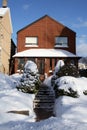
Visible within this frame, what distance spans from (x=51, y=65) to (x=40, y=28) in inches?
246

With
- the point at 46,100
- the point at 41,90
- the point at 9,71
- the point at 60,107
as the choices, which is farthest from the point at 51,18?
the point at 60,107

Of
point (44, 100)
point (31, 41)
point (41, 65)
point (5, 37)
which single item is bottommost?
→ point (44, 100)

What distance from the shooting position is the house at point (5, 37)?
38250mm

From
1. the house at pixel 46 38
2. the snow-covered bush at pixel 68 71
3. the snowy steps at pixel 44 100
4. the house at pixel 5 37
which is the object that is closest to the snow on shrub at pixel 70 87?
the snowy steps at pixel 44 100

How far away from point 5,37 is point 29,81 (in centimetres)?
1785

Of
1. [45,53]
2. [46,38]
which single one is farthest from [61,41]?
[45,53]

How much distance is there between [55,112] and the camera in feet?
65.5

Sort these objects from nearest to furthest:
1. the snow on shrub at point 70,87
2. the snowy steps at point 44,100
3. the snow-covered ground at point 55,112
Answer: the snow-covered ground at point 55,112 → the snow on shrub at point 70,87 → the snowy steps at point 44,100

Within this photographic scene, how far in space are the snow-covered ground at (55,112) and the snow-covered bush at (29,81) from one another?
0.71 m

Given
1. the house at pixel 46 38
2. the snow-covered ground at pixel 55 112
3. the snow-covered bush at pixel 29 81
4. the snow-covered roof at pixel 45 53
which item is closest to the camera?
the snow-covered ground at pixel 55 112

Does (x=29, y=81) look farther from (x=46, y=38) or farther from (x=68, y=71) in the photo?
(x=46, y=38)

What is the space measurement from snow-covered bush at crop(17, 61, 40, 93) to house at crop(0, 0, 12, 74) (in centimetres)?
1355

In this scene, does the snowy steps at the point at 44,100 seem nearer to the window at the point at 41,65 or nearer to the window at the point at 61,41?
the window at the point at 41,65

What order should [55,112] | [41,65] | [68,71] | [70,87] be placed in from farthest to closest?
[41,65] < [68,71] < [70,87] < [55,112]
